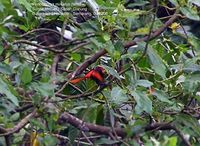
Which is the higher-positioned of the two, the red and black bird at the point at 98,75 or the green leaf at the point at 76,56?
the red and black bird at the point at 98,75

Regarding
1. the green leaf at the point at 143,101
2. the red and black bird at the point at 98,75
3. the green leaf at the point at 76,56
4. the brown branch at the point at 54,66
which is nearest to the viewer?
the green leaf at the point at 143,101

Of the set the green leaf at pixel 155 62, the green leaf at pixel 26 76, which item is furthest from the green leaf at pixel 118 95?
the green leaf at pixel 26 76

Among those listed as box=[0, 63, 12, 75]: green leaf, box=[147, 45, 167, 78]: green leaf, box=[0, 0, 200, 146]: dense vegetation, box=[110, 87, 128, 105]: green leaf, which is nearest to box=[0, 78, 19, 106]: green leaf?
box=[0, 0, 200, 146]: dense vegetation

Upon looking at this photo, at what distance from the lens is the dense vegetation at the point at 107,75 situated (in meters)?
1.46

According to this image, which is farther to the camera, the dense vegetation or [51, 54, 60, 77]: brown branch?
[51, 54, 60, 77]: brown branch

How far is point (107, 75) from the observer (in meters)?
1.58

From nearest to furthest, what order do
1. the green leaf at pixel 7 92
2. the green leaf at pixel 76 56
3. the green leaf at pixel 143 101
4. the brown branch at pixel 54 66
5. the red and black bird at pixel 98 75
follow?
the green leaf at pixel 7 92 → the green leaf at pixel 143 101 → the red and black bird at pixel 98 75 → the brown branch at pixel 54 66 → the green leaf at pixel 76 56

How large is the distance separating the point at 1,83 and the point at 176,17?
0.48 metres

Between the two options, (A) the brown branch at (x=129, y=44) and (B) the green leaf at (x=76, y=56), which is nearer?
(A) the brown branch at (x=129, y=44)

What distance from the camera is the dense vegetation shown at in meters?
1.46

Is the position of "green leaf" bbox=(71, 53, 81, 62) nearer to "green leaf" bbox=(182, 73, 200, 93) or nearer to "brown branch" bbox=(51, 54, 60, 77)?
"brown branch" bbox=(51, 54, 60, 77)

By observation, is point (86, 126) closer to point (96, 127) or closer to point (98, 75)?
point (96, 127)

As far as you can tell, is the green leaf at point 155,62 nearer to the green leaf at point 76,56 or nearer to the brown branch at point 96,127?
the brown branch at point 96,127

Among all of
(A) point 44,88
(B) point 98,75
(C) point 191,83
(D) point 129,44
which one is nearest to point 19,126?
(A) point 44,88
